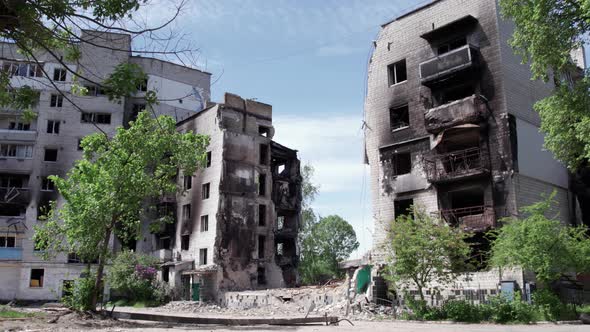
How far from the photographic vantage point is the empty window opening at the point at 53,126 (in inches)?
1833

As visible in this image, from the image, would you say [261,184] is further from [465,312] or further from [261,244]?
[465,312]

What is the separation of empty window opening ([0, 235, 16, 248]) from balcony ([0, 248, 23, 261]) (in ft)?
1.61

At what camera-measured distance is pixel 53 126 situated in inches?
1841

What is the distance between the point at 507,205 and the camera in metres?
25.0

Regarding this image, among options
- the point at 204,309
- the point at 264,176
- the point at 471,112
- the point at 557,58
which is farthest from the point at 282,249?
the point at 557,58

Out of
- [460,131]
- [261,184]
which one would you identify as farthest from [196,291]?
[460,131]

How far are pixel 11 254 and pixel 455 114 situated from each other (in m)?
37.9

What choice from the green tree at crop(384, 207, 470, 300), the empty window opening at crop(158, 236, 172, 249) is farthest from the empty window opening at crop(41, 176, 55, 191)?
the green tree at crop(384, 207, 470, 300)

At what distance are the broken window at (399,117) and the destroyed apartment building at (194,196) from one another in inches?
594

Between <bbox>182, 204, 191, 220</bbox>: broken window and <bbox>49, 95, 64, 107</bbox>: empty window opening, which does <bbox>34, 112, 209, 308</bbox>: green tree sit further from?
<bbox>49, 95, 64, 107</bbox>: empty window opening

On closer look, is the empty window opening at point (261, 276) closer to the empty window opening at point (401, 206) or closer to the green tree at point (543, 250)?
the empty window opening at point (401, 206)

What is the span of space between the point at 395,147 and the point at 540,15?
540 inches

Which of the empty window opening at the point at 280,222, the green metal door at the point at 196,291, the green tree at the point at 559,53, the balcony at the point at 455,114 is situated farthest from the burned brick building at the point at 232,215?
the green tree at the point at 559,53

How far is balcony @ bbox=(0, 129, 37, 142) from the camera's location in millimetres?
45438
